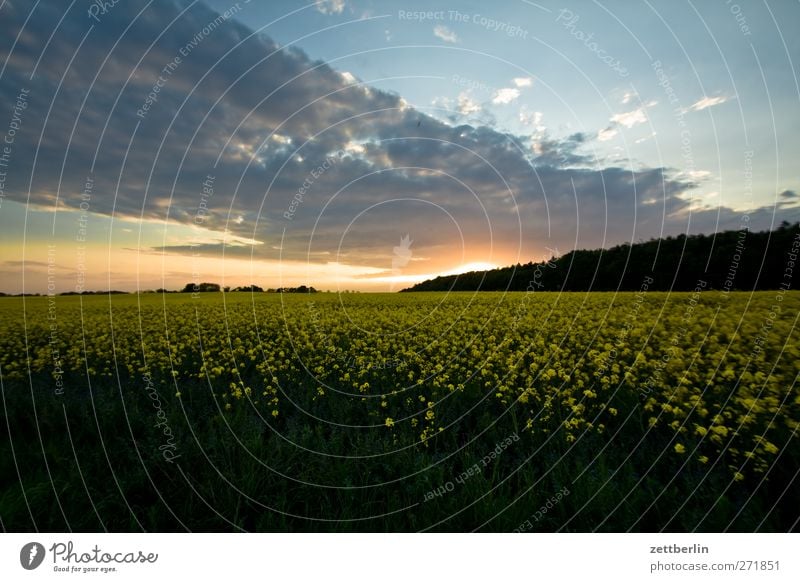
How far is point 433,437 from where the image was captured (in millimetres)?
6156

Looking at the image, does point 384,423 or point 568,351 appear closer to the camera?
point 384,423

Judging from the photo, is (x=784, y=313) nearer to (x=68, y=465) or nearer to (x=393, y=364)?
(x=393, y=364)

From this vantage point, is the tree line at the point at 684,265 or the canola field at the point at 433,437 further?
the tree line at the point at 684,265

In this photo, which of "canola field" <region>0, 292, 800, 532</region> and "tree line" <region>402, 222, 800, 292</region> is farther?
"tree line" <region>402, 222, 800, 292</region>

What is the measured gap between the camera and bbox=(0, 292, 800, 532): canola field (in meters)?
4.38

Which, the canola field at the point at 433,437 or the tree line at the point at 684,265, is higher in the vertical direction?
the tree line at the point at 684,265

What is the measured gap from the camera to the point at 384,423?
673 cm

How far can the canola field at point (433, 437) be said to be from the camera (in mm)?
4383

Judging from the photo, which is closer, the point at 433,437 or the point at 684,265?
the point at 433,437

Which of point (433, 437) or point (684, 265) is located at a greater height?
point (684, 265)

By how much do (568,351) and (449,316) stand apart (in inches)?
255

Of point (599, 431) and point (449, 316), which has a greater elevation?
point (449, 316)

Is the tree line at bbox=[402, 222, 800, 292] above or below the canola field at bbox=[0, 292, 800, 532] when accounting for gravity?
above
